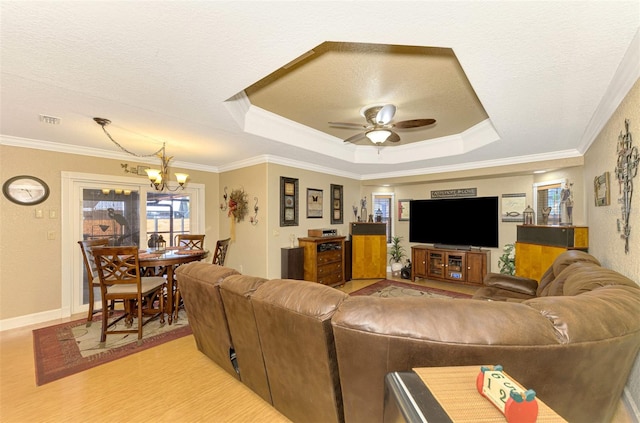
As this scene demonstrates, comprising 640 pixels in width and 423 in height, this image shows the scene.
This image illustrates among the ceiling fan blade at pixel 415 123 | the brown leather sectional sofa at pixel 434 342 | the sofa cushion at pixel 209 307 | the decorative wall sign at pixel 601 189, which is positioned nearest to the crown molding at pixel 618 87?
the decorative wall sign at pixel 601 189

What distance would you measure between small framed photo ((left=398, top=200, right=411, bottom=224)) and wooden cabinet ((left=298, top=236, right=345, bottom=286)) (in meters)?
1.82

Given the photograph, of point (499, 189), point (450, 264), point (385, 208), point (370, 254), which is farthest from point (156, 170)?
point (499, 189)

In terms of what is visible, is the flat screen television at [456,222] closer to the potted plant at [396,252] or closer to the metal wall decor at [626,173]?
the potted plant at [396,252]

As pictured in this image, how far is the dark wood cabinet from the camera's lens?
4.46 m

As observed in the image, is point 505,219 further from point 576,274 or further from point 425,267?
point 576,274

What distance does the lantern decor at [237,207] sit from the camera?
15.3 ft

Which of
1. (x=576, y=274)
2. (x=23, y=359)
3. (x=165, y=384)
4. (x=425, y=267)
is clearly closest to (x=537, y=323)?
(x=576, y=274)

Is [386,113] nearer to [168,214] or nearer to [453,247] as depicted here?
[453,247]

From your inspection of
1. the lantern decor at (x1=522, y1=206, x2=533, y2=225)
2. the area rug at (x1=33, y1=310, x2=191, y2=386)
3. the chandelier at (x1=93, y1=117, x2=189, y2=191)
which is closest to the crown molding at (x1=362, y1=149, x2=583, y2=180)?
the lantern decor at (x1=522, y1=206, x2=533, y2=225)

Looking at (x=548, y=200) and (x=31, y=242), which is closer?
(x=31, y=242)

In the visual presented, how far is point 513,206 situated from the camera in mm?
4848

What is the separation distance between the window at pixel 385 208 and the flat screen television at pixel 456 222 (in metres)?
0.58

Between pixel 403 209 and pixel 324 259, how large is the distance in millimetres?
2529

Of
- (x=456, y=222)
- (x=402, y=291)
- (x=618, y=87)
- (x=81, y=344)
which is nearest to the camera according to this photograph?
(x=618, y=87)
